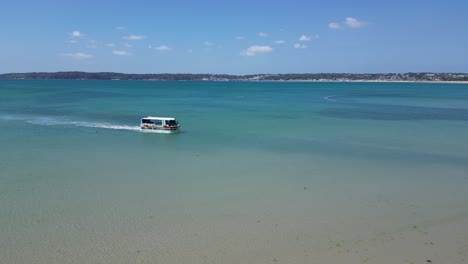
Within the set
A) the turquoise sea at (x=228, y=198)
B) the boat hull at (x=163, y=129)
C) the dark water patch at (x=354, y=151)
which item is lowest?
the turquoise sea at (x=228, y=198)

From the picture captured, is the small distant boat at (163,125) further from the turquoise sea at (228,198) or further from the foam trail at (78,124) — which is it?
the turquoise sea at (228,198)

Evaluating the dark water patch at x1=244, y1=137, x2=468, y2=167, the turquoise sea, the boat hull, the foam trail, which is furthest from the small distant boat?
the dark water patch at x1=244, y1=137, x2=468, y2=167

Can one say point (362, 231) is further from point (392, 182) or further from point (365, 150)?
point (365, 150)

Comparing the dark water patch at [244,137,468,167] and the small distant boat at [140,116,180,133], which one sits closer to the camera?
the dark water patch at [244,137,468,167]

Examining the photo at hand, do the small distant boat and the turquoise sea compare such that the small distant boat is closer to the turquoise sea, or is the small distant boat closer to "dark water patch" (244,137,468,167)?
the turquoise sea

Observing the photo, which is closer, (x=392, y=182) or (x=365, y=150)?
(x=392, y=182)

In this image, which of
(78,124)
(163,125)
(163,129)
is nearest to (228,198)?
(163,129)

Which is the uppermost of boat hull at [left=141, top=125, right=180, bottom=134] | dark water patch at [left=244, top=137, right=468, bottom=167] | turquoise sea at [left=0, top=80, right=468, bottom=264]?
boat hull at [left=141, top=125, right=180, bottom=134]

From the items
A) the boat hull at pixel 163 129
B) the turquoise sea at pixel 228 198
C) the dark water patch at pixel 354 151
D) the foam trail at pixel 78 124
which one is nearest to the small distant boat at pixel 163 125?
the boat hull at pixel 163 129

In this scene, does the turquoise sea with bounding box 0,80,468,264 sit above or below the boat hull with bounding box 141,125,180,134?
below

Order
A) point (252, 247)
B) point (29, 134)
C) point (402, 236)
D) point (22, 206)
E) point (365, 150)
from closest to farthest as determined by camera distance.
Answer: point (252, 247), point (402, 236), point (22, 206), point (365, 150), point (29, 134)

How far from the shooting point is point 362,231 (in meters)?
12.3

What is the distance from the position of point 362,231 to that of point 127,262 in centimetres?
676

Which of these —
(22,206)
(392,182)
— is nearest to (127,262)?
(22,206)
